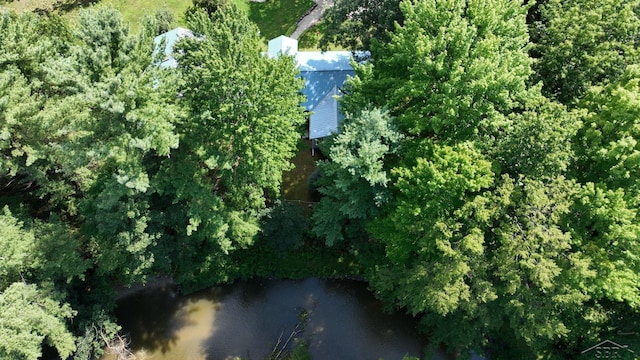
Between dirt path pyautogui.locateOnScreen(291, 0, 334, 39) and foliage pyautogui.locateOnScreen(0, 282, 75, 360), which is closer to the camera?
foliage pyautogui.locateOnScreen(0, 282, 75, 360)

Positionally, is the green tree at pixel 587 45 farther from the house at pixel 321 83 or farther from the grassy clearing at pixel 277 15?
the grassy clearing at pixel 277 15

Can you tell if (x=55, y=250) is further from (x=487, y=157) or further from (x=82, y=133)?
(x=487, y=157)

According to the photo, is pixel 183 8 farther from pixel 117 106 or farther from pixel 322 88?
pixel 117 106

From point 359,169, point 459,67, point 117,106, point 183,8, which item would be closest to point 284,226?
point 359,169

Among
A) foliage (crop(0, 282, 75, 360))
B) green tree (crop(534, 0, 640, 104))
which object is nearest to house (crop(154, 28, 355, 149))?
green tree (crop(534, 0, 640, 104))

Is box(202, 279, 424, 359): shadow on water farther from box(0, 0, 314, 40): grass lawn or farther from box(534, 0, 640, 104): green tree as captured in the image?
box(0, 0, 314, 40): grass lawn

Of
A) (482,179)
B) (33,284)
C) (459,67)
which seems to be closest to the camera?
(459,67)
